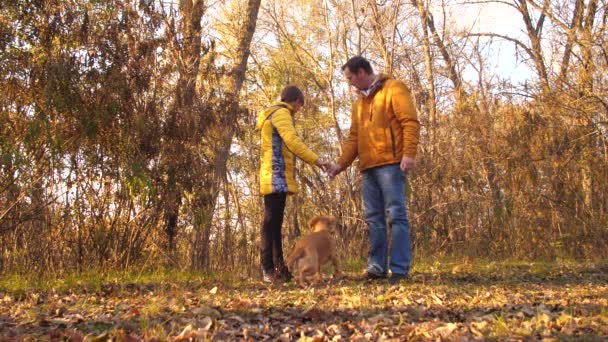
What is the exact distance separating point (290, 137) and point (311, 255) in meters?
1.18

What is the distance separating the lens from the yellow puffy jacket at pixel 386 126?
233 inches

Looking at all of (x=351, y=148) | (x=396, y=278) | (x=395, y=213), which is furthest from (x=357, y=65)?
(x=396, y=278)

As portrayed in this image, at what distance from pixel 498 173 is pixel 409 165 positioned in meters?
4.85

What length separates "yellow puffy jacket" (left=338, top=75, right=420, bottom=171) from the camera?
5.91 meters

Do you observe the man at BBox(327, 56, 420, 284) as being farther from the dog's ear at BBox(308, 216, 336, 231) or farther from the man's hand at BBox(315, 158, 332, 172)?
the dog's ear at BBox(308, 216, 336, 231)

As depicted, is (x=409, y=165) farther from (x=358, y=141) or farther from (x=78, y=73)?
(x=78, y=73)

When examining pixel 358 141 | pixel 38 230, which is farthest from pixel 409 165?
pixel 38 230

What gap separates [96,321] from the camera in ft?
13.2

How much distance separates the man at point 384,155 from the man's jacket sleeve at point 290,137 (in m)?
0.41

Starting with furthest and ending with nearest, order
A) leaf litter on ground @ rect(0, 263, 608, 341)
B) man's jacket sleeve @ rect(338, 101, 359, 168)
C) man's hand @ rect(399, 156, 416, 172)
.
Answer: man's jacket sleeve @ rect(338, 101, 359, 168) < man's hand @ rect(399, 156, 416, 172) < leaf litter on ground @ rect(0, 263, 608, 341)

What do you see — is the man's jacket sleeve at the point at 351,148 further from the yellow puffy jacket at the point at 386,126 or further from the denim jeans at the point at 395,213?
the denim jeans at the point at 395,213

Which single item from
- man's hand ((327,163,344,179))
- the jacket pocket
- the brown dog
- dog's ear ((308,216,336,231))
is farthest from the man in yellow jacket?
the jacket pocket

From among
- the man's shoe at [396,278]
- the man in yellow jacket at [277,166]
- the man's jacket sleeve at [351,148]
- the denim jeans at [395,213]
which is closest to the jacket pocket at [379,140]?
the denim jeans at [395,213]

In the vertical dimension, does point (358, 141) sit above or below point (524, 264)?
above
